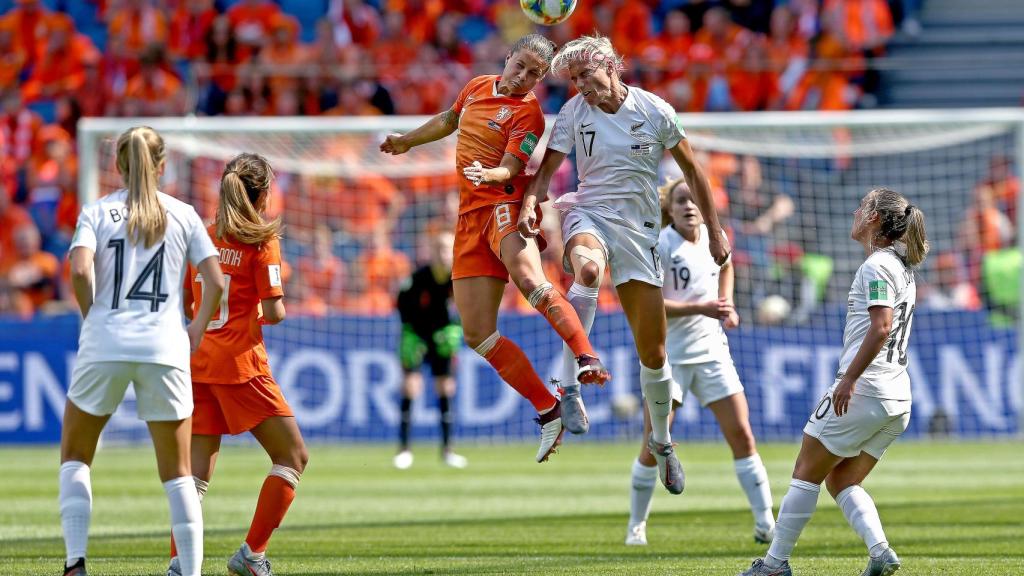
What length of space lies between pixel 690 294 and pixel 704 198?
68.0 inches

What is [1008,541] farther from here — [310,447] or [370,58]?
[370,58]

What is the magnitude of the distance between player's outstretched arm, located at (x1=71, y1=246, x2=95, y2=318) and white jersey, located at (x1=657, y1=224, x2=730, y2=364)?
4.52 meters

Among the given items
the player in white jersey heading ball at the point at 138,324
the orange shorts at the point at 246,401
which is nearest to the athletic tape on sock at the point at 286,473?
the orange shorts at the point at 246,401

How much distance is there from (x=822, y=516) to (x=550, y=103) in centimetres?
1118

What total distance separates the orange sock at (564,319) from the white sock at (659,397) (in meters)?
0.62

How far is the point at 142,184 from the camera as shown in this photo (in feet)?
22.4

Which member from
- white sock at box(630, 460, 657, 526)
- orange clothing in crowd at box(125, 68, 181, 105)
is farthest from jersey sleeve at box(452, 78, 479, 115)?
orange clothing in crowd at box(125, 68, 181, 105)

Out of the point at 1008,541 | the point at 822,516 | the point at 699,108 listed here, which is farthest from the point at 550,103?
the point at 1008,541

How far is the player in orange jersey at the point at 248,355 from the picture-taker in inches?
305

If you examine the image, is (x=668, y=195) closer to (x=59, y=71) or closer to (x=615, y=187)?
(x=615, y=187)

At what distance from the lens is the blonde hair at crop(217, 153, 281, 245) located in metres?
7.71

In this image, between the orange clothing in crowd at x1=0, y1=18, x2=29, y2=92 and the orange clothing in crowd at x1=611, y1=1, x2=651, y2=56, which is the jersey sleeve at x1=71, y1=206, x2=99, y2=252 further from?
the orange clothing in crowd at x1=0, y1=18, x2=29, y2=92

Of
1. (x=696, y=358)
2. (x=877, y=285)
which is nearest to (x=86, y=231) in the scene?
(x=877, y=285)

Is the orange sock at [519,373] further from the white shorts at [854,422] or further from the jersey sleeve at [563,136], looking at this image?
the white shorts at [854,422]
